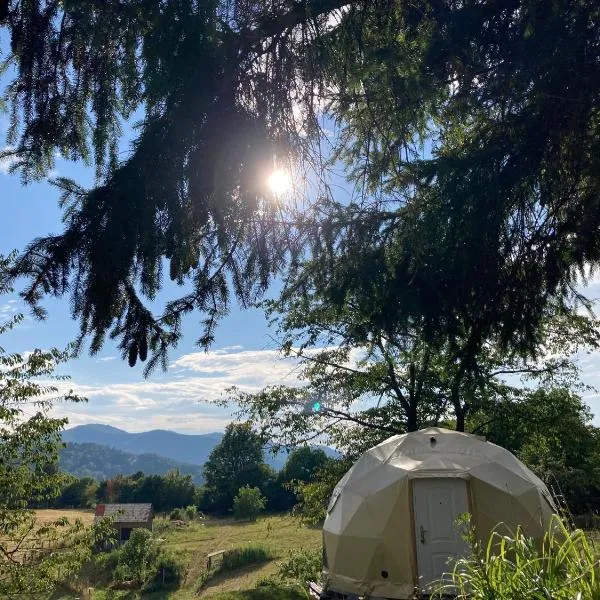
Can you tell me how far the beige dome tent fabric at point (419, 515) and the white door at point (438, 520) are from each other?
15mm

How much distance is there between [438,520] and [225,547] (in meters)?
23.8

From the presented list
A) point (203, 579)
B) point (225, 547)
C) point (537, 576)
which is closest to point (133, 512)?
point (225, 547)

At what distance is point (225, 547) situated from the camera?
29.1 m

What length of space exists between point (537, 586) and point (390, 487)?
7.44 metres

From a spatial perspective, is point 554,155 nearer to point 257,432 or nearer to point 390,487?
point 390,487

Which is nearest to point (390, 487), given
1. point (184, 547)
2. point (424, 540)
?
point (424, 540)

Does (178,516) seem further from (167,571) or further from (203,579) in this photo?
(203,579)

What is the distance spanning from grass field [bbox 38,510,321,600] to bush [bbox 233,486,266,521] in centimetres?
119

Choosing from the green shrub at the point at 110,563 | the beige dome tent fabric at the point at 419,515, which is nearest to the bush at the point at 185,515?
the green shrub at the point at 110,563

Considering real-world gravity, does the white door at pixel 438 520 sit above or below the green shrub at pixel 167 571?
above

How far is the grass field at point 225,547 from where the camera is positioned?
13.2m

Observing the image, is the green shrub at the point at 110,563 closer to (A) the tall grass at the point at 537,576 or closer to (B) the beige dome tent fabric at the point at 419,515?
(B) the beige dome tent fabric at the point at 419,515

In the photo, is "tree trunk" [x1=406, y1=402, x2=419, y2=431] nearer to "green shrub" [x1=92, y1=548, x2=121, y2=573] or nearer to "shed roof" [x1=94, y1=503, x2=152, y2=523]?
"green shrub" [x1=92, y1=548, x2=121, y2=573]

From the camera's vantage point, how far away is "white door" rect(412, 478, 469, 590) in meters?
8.57
